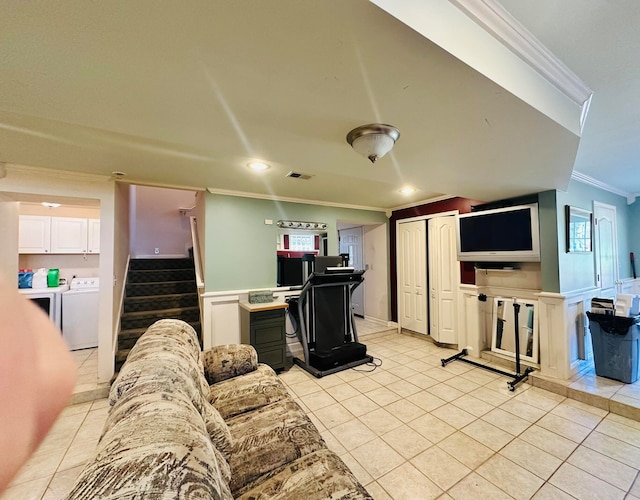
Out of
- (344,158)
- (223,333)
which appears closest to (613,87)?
(344,158)

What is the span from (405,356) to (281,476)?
311cm

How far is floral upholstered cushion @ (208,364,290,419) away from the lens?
73.5 inches

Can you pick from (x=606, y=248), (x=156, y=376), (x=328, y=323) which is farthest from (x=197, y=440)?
(x=606, y=248)

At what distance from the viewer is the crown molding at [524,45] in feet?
3.74

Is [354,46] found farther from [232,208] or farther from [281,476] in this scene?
[232,208]

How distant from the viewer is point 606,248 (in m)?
3.89

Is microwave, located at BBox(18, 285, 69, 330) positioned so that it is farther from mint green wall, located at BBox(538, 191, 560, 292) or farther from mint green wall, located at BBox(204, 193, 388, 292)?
mint green wall, located at BBox(538, 191, 560, 292)

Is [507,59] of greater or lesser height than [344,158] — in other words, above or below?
above

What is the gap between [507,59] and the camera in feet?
4.21

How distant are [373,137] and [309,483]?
1786mm

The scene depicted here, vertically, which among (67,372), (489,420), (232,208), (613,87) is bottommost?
(489,420)

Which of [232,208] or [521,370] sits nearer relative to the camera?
[521,370]

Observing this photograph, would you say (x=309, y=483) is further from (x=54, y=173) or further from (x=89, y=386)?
(x=54, y=173)

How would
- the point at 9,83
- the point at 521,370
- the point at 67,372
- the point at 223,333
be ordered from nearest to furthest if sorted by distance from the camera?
the point at 67,372 < the point at 9,83 < the point at 521,370 < the point at 223,333
